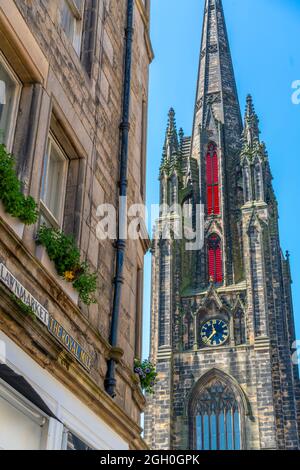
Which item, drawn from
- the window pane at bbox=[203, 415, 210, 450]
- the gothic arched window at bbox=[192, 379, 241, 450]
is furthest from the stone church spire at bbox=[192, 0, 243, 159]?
the window pane at bbox=[203, 415, 210, 450]

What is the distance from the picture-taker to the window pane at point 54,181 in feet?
26.3

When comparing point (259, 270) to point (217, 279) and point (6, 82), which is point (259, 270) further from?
point (6, 82)

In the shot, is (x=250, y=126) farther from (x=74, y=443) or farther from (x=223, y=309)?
(x=74, y=443)

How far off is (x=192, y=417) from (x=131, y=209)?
1342 inches

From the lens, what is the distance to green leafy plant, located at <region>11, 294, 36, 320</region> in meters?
5.90

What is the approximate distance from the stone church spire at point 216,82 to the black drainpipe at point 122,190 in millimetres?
44538

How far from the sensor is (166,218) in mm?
49844

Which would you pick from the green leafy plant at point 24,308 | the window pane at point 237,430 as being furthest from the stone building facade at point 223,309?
the green leafy plant at point 24,308

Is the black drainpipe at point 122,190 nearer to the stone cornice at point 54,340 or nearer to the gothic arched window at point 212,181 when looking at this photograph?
the stone cornice at point 54,340

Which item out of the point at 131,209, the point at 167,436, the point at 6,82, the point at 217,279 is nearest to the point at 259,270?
the point at 217,279

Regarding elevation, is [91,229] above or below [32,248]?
above

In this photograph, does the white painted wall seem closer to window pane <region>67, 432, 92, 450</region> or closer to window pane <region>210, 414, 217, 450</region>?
window pane <region>67, 432, 92, 450</region>

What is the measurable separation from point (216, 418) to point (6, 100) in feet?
122

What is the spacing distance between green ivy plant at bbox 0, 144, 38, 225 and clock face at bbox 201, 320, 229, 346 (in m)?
39.2
